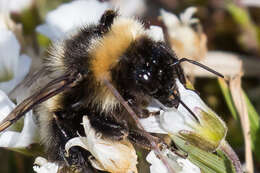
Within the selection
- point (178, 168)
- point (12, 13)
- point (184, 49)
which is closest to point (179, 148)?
point (178, 168)

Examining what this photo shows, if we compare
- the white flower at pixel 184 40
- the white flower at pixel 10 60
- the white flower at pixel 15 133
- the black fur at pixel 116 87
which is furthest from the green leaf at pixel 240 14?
the white flower at pixel 15 133

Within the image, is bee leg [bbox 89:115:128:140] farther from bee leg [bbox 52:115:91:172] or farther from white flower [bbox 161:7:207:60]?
white flower [bbox 161:7:207:60]

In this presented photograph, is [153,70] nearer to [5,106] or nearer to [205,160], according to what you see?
[205,160]

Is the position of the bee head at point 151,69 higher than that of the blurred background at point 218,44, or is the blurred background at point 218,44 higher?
the bee head at point 151,69

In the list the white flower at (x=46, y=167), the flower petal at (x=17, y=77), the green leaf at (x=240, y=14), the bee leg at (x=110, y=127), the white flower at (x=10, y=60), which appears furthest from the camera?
the green leaf at (x=240, y=14)

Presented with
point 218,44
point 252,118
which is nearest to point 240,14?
point 218,44

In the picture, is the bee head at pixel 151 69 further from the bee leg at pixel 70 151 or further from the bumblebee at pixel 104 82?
the bee leg at pixel 70 151

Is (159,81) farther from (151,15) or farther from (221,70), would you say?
(151,15)
